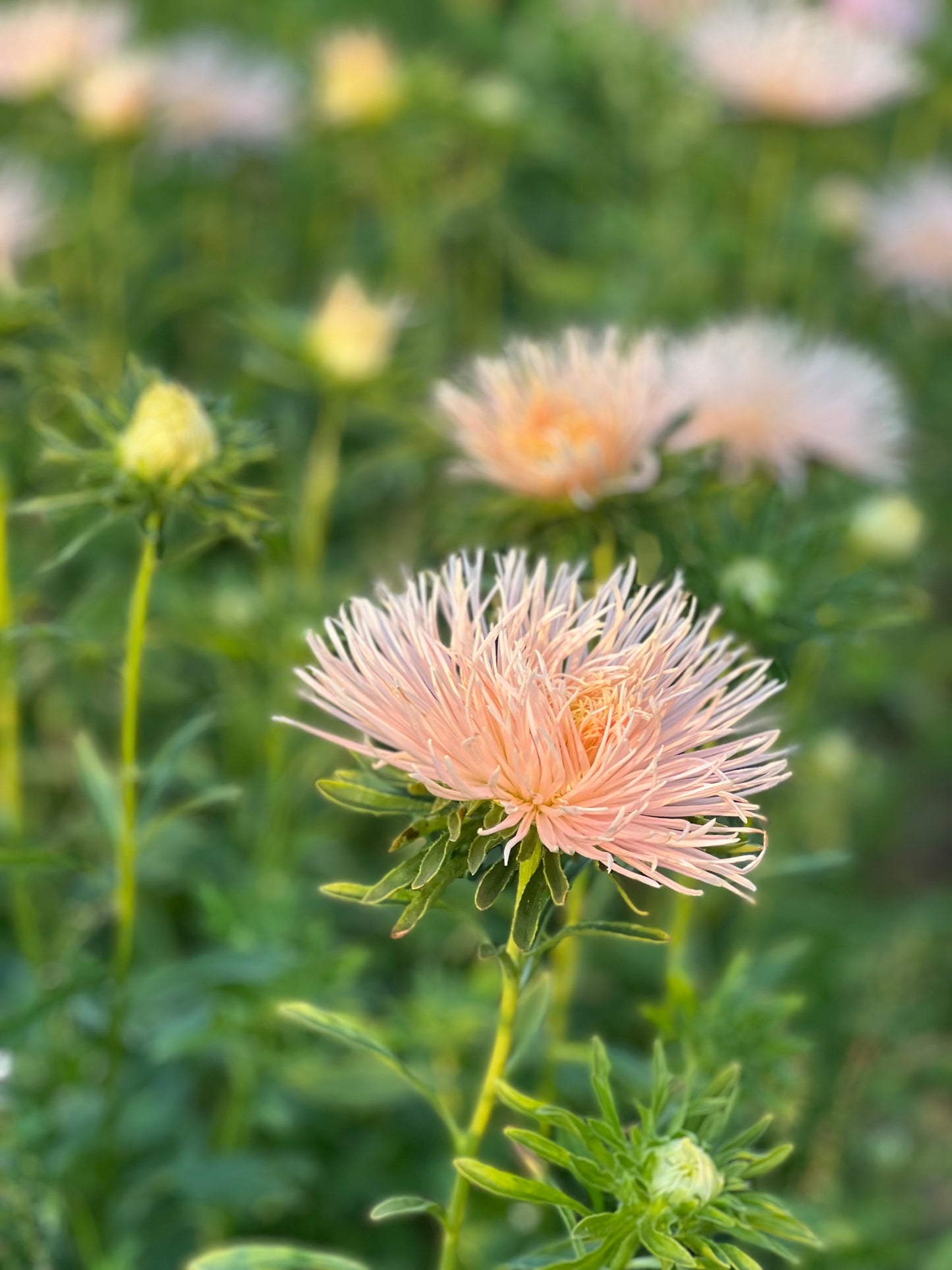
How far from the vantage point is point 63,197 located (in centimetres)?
333

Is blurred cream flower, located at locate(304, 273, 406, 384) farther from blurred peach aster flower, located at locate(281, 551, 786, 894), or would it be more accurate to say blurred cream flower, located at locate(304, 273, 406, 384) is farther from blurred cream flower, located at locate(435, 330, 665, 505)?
blurred peach aster flower, located at locate(281, 551, 786, 894)

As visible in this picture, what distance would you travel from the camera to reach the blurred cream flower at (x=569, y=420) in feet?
4.55

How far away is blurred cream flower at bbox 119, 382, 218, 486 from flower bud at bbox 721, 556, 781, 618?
50cm

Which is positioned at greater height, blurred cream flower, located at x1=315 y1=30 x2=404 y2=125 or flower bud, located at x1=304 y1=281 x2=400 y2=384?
blurred cream flower, located at x1=315 y1=30 x2=404 y2=125

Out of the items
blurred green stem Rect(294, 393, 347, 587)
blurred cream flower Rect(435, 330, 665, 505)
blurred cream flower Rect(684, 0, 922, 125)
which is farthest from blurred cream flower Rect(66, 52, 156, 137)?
blurred cream flower Rect(435, 330, 665, 505)

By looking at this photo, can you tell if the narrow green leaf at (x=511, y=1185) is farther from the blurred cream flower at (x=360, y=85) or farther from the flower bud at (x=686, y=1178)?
the blurred cream flower at (x=360, y=85)

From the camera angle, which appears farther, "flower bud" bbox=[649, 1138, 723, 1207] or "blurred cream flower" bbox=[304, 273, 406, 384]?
"blurred cream flower" bbox=[304, 273, 406, 384]

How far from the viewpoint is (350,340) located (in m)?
2.07

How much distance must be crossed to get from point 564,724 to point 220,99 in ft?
8.56

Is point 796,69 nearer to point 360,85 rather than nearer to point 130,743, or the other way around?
point 360,85

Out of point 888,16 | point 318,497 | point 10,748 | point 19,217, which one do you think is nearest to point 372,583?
point 318,497

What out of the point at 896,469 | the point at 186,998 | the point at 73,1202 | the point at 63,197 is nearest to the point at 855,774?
the point at 896,469

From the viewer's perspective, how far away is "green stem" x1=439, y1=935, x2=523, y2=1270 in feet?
3.24

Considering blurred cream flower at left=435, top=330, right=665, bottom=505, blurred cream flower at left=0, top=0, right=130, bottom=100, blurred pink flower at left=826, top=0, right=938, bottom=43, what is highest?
blurred pink flower at left=826, top=0, right=938, bottom=43
